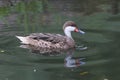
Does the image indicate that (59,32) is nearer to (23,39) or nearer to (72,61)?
(23,39)

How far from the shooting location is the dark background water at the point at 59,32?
489 inches

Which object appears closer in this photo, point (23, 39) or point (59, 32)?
point (23, 39)

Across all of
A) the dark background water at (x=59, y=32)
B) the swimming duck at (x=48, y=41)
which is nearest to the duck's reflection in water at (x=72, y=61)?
the dark background water at (x=59, y=32)

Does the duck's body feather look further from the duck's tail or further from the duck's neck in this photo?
the duck's neck

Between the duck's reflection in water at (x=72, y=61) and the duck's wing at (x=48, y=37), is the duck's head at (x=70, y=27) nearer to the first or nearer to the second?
the duck's wing at (x=48, y=37)

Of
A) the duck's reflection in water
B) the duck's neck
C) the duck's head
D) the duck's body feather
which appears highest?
the duck's head

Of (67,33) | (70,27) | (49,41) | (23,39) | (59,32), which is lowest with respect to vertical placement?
(49,41)

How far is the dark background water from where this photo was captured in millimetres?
12414

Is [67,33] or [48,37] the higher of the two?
[67,33]

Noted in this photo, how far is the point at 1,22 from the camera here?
17.4 m

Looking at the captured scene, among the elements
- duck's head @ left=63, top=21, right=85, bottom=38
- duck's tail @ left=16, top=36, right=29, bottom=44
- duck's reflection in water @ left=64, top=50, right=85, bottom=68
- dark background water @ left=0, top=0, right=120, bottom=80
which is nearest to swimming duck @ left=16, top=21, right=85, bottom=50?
duck's tail @ left=16, top=36, right=29, bottom=44

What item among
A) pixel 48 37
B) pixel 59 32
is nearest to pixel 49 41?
pixel 48 37

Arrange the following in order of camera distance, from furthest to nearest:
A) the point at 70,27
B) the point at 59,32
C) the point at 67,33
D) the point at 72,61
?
the point at 59,32
the point at 67,33
the point at 70,27
the point at 72,61

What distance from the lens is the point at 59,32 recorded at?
54.0 ft
